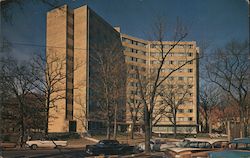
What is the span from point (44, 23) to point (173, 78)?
3.28 metres

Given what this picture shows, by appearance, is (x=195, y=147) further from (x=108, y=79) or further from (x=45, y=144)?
(x=45, y=144)

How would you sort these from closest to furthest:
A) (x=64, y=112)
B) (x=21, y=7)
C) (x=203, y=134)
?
(x=21, y=7), (x=203, y=134), (x=64, y=112)

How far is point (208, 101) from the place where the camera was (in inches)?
251

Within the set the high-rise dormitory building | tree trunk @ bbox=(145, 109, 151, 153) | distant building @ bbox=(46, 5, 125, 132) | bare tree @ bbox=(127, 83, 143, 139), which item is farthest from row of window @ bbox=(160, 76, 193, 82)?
distant building @ bbox=(46, 5, 125, 132)

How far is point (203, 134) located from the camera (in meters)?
6.38

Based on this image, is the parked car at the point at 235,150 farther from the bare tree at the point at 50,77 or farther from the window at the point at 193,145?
the bare tree at the point at 50,77

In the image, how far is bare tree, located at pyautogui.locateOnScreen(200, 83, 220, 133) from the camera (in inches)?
243

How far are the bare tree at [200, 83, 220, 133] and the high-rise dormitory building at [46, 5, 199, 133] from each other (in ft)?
0.56

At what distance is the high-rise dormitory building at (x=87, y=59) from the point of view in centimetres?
550

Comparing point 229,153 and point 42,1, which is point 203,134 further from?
Answer: point 42,1

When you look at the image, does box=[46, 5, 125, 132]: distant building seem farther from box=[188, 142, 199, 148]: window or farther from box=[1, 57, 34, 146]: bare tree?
box=[188, 142, 199, 148]: window

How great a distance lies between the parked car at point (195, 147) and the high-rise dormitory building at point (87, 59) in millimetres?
384

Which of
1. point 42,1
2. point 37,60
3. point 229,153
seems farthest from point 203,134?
point 42,1

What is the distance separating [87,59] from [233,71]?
3178 mm
